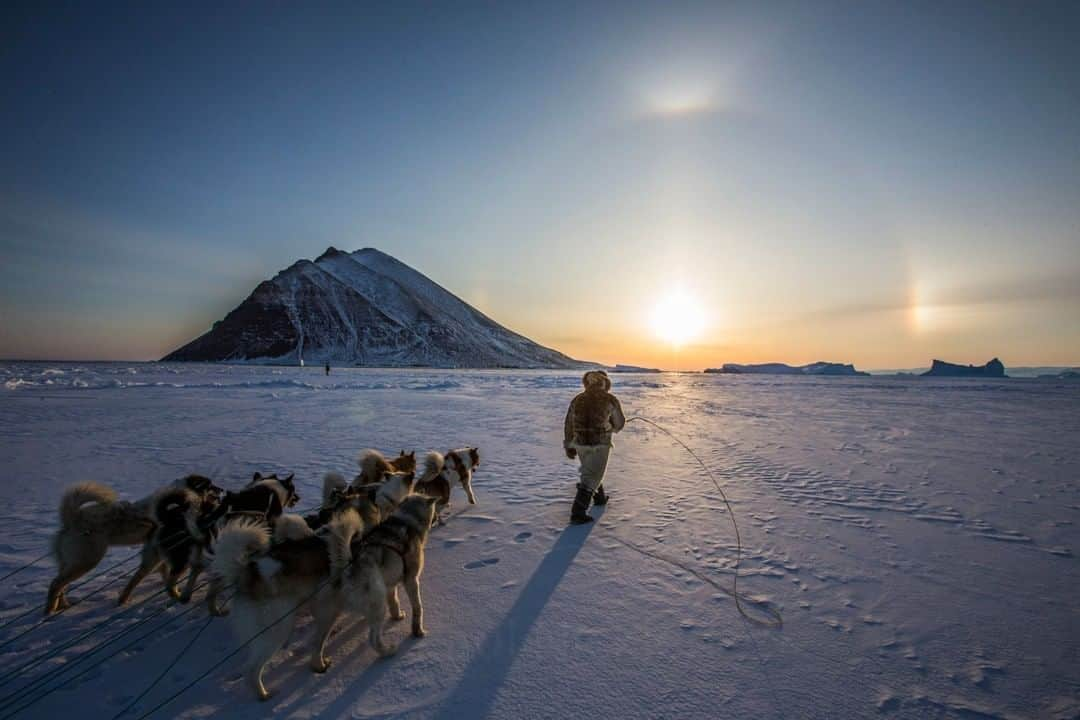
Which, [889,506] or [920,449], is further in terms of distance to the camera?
[920,449]

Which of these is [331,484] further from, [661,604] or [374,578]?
[661,604]

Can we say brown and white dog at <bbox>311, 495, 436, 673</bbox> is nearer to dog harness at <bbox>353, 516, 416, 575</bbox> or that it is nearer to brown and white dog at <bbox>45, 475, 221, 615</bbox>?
dog harness at <bbox>353, 516, 416, 575</bbox>

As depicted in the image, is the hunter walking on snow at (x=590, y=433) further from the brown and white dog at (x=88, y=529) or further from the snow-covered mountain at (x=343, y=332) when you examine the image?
the snow-covered mountain at (x=343, y=332)

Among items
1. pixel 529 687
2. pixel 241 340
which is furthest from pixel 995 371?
pixel 241 340

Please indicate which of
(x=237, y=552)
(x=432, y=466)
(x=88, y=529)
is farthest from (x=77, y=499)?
(x=432, y=466)

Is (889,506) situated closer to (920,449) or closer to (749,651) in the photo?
(749,651)

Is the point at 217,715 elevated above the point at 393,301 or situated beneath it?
situated beneath

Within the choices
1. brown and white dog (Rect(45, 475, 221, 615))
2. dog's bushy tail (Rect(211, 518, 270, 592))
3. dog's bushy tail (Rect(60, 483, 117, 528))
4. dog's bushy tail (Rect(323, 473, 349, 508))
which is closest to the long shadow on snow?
dog's bushy tail (Rect(211, 518, 270, 592))

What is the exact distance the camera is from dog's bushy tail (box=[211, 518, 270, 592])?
9.89 ft

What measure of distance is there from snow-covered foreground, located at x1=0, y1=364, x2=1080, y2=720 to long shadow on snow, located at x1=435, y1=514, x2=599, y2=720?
0.02 m

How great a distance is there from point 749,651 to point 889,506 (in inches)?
221

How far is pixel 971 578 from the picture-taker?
483 cm

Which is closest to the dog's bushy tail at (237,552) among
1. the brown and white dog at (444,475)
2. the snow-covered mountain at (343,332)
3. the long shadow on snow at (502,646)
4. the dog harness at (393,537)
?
the dog harness at (393,537)

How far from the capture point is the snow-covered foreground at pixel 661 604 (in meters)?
3.12
